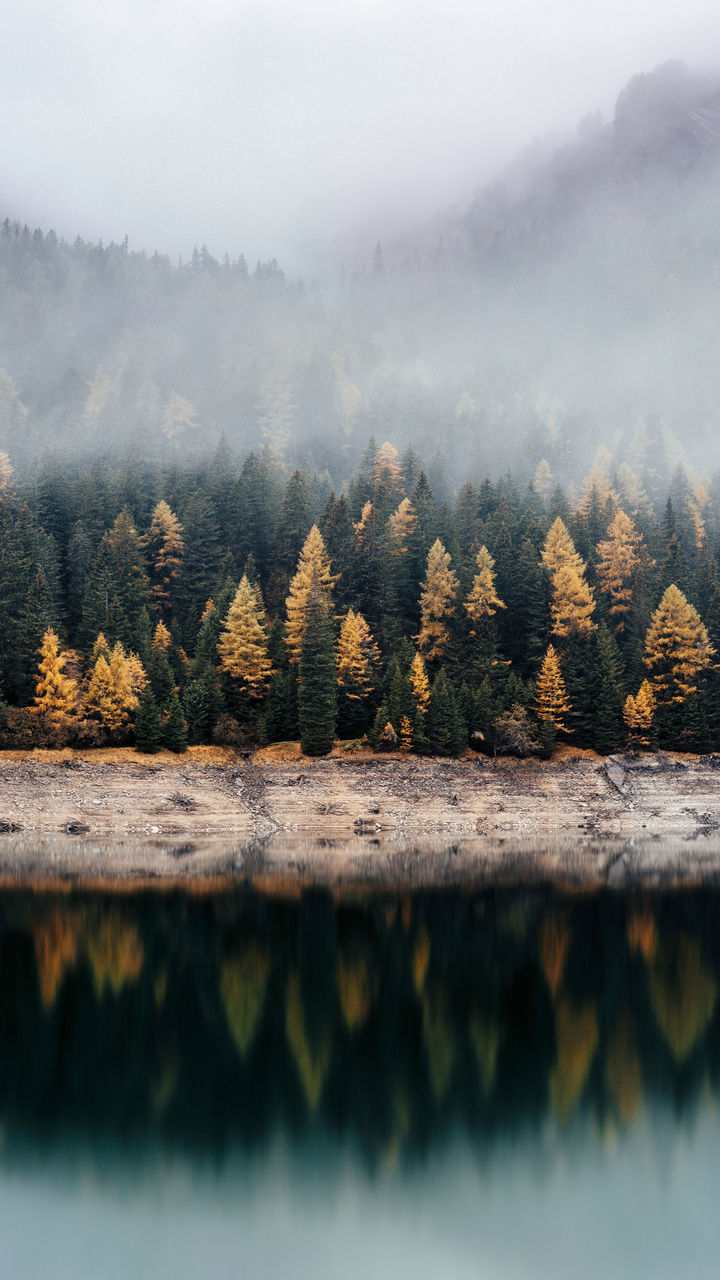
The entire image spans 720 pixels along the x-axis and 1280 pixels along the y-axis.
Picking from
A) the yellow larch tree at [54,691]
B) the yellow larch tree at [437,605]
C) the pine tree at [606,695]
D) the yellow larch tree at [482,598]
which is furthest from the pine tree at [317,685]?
the pine tree at [606,695]

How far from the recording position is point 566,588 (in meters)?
83.8

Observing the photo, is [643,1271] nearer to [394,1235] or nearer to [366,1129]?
[394,1235]

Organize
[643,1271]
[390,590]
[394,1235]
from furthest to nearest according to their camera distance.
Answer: [390,590] < [394,1235] < [643,1271]

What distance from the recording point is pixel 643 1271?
1330 cm

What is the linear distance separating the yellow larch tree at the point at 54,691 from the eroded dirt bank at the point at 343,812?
15.0 feet

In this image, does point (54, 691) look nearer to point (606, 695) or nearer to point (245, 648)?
point (245, 648)

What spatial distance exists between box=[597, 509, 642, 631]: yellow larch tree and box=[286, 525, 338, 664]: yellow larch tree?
27.2 metres

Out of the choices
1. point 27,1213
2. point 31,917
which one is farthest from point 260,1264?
point 31,917

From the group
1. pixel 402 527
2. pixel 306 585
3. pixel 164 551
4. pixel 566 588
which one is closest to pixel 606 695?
pixel 566 588

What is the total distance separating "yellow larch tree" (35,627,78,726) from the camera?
221 feet

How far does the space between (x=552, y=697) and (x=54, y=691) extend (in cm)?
3936

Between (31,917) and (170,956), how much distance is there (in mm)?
7372

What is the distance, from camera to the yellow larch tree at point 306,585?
269ft

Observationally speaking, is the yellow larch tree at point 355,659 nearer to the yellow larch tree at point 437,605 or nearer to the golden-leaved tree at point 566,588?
the yellow larch tree at point 437,605
